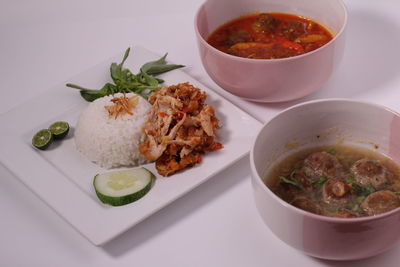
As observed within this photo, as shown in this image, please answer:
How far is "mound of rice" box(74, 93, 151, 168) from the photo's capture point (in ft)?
11.6

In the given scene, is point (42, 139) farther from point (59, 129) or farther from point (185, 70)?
point (185, 70)

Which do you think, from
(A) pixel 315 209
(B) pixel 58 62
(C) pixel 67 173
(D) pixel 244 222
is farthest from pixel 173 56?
(A) pixel 315 209

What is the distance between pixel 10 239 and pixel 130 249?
0.63 meters

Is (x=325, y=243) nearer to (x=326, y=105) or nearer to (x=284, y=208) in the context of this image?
(x=284, y=208)

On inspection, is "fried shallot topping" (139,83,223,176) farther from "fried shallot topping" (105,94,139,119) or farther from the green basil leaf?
the green basil leaf

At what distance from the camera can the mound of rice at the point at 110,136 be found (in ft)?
11.6

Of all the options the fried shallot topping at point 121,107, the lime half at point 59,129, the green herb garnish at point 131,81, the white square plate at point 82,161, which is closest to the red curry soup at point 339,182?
the white square plate at point 82,161

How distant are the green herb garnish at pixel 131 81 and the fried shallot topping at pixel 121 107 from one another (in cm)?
21

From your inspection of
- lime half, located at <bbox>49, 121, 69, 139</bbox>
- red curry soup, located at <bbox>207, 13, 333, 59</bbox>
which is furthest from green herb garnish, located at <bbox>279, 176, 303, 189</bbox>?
lime half, located at <bbox>49, 121, 69, 139</bbox>

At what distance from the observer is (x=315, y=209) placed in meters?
2.78

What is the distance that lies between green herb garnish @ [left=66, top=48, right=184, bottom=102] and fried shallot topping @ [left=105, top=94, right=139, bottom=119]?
0.21 meters

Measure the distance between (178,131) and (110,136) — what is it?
1.37 ft

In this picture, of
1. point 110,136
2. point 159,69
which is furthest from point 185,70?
point 110,136

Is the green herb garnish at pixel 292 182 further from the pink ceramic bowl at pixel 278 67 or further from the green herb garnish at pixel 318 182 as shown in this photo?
the pink ceramic bowl at pixel 278 67
